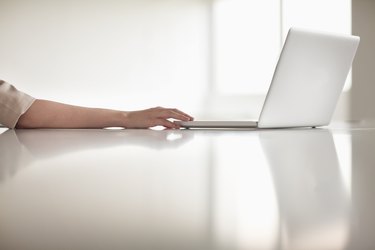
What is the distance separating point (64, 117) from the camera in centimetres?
155

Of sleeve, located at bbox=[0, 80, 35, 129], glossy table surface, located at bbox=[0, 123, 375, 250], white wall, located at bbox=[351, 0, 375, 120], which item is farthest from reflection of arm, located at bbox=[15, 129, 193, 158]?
white wall, located at bbox=[351, 0, 375, 120]

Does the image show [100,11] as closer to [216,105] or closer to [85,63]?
[85,63]

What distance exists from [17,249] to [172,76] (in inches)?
218

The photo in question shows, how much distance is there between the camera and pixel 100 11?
18.4 ft

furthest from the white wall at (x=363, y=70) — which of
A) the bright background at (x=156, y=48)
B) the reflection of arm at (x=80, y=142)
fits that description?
the reflection of arm at (x=80, y=142)

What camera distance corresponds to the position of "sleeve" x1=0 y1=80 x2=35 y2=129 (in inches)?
55.8

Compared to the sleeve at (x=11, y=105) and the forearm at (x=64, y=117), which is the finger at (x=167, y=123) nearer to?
the forearm at (x=64, y=117)

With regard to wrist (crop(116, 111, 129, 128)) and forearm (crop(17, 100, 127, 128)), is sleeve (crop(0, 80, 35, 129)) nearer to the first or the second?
forearm (crop(17, 100, 127, 128))

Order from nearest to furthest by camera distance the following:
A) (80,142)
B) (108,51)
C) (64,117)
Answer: (80,142), (64,117), (108,51)

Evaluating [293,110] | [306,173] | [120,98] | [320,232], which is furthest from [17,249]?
[120,98]

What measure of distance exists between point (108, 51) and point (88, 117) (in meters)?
4.11

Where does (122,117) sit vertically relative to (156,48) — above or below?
A: below

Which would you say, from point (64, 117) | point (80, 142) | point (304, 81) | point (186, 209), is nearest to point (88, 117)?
point (64, 117)

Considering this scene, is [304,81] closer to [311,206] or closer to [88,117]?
[88,117]
